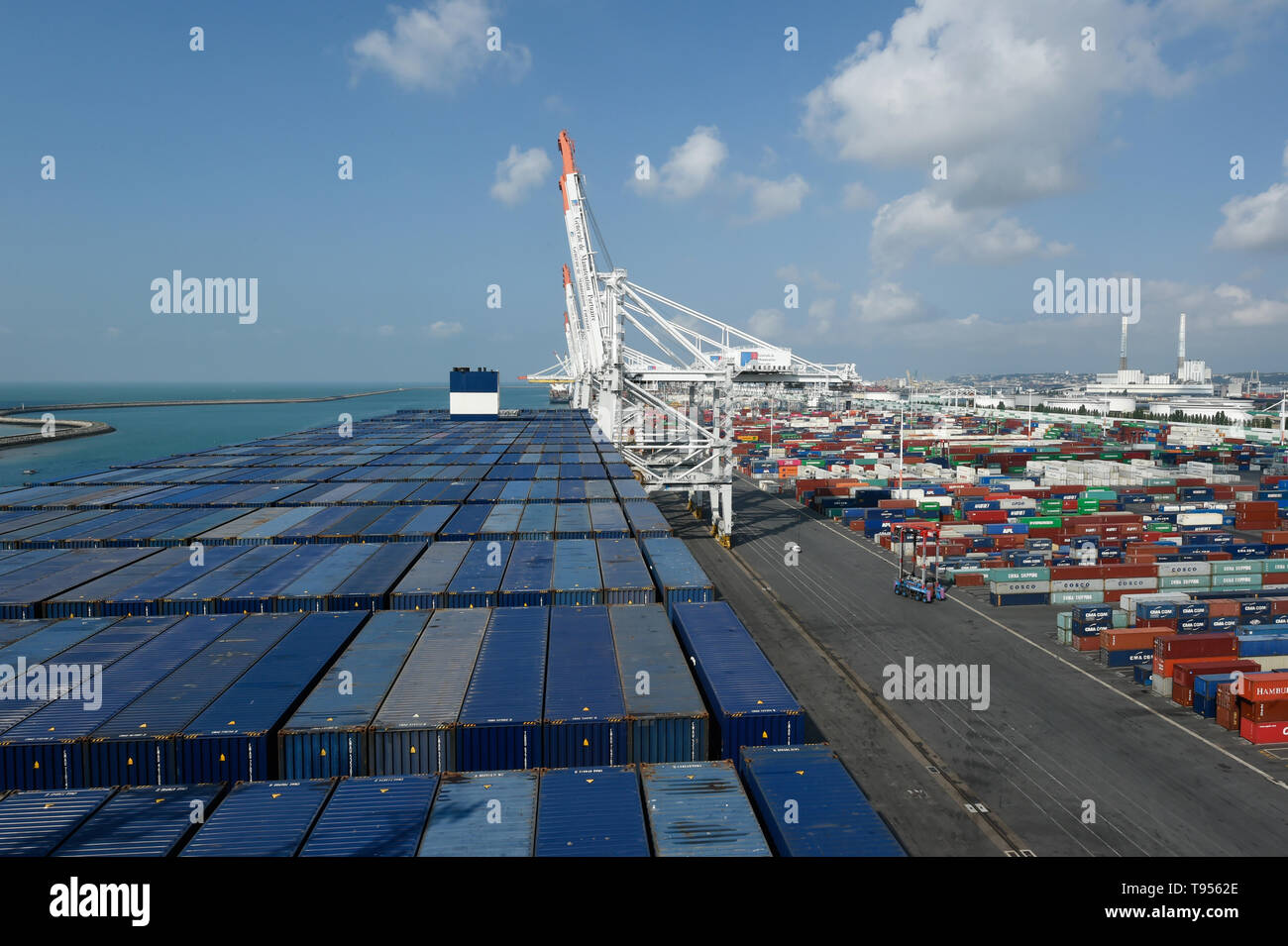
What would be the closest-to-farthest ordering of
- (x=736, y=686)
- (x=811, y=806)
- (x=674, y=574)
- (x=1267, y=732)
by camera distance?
(x=811, y=806) < (x=736, y=686) < (x=1267, y=732) < (x=674, y=574)

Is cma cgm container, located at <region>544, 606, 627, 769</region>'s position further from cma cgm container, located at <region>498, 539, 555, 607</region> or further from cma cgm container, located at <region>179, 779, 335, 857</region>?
cma cgm container, located at <region>179, 779, 335, 857</region>

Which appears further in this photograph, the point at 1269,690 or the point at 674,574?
the point at 674,574

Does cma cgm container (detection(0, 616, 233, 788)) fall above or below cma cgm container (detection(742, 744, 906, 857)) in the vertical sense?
above

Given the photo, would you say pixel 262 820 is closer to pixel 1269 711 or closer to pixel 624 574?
pixel 624 574

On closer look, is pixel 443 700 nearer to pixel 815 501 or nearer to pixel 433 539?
pixel 433 539

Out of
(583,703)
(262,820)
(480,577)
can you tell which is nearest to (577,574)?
(480,577)

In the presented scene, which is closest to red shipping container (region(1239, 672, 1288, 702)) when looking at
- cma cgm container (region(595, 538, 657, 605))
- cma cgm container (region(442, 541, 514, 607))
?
cma cgm container (region(595, 538, 657, 605))
